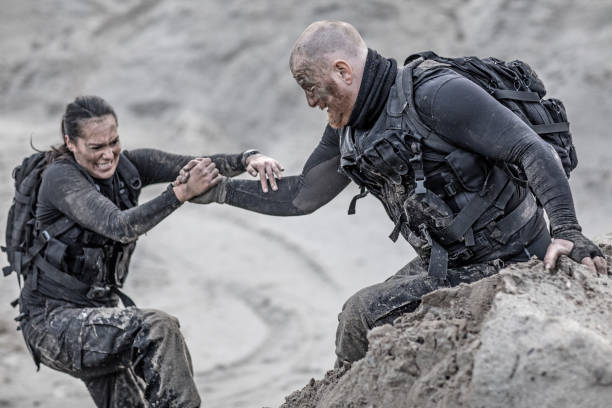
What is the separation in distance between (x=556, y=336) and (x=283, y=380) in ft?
16.6

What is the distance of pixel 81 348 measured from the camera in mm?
4711

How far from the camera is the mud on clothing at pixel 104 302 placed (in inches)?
179

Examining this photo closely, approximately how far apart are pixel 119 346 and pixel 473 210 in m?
2.00

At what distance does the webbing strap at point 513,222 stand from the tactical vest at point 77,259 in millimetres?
2197

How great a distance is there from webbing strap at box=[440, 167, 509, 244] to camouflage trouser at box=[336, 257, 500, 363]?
0.61ft

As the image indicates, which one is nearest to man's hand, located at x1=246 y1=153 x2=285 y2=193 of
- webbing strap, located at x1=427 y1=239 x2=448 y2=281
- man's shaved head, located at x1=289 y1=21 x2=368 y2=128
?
man's shaved head, located at x1=289 y1=21 x2=368 y2=128

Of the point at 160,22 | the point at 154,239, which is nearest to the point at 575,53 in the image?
the point at 154,239

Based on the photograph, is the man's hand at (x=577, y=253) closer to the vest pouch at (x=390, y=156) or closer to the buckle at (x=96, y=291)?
the vest pouch at (x=390, y=156)

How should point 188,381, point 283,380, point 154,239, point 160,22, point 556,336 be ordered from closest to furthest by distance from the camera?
1. point 556,336
2. point 188,381
3. point 283,380
4. point 154,239
5. point 160,22

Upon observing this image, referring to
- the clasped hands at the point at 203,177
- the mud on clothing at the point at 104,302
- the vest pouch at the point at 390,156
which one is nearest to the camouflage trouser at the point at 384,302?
the vest pouch at the point at 390,156

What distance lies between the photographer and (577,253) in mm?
3354

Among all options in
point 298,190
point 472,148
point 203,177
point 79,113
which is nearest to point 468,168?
point 472,148

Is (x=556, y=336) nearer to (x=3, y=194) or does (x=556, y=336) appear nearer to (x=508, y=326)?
(x=508, y=326)

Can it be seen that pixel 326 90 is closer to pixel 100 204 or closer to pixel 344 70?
pixel 344 70
